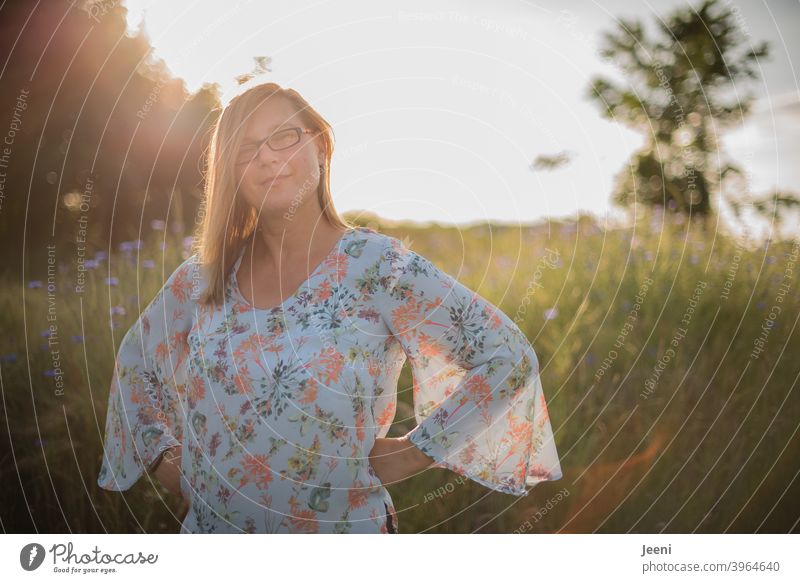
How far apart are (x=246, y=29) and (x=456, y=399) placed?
1222 millimetres

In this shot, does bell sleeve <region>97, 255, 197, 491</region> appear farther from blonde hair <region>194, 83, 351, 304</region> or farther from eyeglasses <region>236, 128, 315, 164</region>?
eyeglasses <region>236, 128, 315, 164</region>

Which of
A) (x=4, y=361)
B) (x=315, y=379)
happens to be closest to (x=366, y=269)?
(x=315, y=379)

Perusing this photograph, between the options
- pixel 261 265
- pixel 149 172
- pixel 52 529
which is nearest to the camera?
pixel 261 265

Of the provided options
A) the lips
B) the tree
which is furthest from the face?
the tree

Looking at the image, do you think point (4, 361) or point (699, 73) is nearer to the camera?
point (4, 361)

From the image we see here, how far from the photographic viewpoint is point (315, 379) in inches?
65.1

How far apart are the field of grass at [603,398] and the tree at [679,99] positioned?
14.9 inches

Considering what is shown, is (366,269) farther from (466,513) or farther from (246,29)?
(466,513)

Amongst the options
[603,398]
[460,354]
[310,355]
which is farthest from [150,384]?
[603,398]

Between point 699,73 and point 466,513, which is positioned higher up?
point 699,73

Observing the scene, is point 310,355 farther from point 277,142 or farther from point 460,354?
point 277,142

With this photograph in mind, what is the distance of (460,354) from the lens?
1.75m

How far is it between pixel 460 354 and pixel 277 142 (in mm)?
668

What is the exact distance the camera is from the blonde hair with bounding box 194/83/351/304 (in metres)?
1.72
